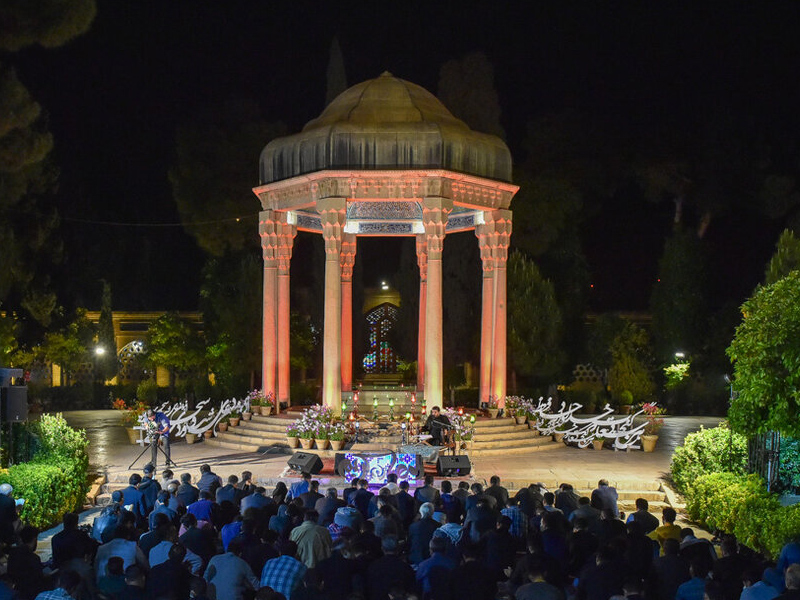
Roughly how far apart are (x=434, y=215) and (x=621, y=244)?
877 inches

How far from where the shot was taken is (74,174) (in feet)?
144

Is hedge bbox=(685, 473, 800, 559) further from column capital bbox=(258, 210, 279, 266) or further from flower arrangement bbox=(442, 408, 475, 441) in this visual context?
column capital bbox=(258, 210, 279, 266)

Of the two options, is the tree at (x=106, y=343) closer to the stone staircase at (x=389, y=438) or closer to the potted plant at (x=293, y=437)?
the stone staircase at (x=389, y=438)

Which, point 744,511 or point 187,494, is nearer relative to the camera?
point 187,494

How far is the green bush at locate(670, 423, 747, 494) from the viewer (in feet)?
54.0

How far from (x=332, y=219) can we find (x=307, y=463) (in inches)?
279

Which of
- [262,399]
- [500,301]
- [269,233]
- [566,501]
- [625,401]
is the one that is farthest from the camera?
[625,401]

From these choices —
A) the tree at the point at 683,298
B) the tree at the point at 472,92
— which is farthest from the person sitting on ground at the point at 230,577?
the tree at the point at 683,298

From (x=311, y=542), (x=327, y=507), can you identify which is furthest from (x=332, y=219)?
(x=311, y=542)

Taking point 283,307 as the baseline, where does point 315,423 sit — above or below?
below

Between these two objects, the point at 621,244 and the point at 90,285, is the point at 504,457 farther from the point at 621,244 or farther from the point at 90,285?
the point at 90,285

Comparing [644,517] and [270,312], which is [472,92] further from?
[644,517]

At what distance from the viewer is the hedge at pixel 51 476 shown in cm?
1445

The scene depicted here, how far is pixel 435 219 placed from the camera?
21.9 meters
